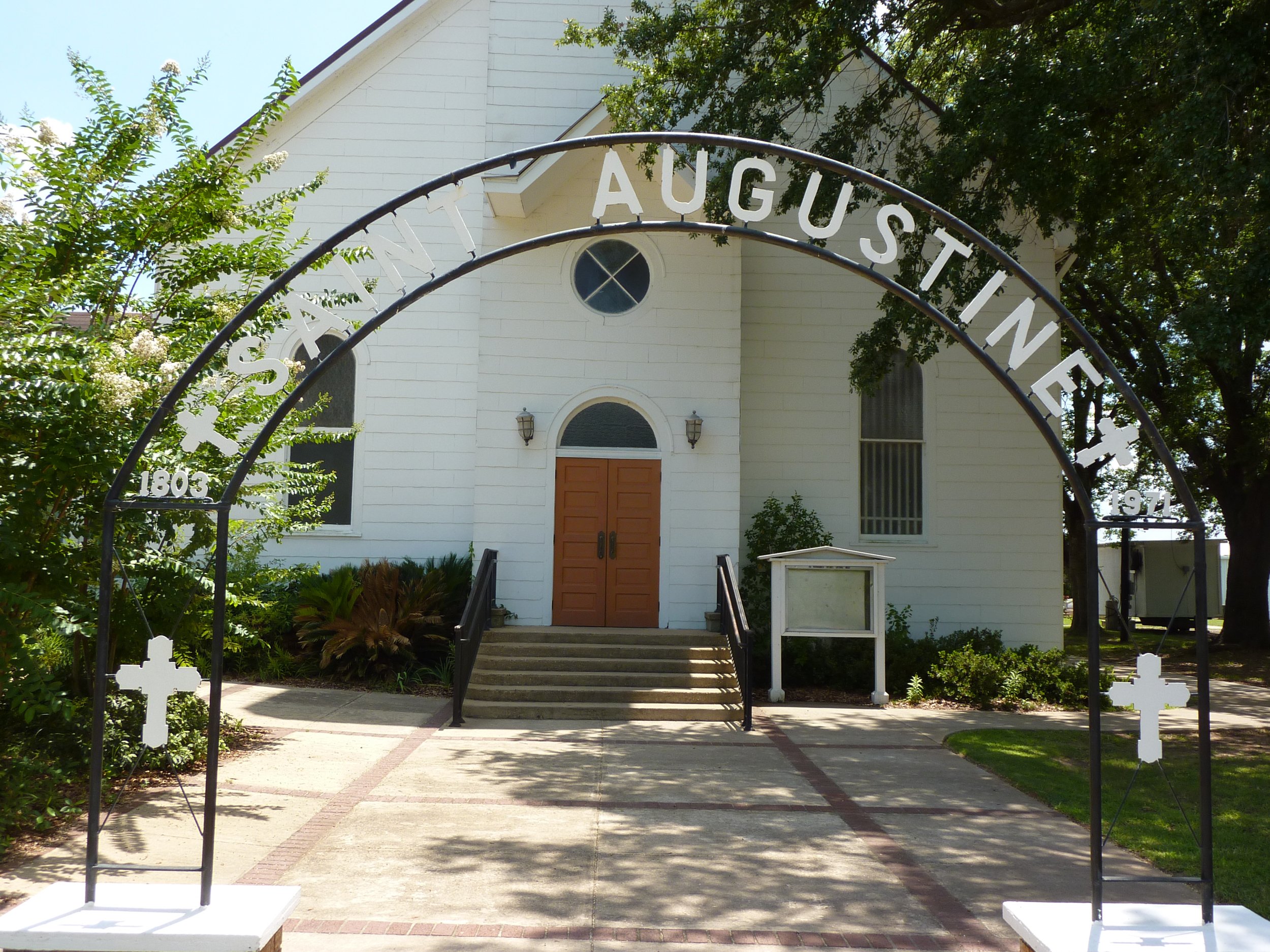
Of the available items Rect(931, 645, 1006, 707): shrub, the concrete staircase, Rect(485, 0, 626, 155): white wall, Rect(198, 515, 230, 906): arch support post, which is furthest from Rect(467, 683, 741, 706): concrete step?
Rect(485, 0, 626, 155): white wall

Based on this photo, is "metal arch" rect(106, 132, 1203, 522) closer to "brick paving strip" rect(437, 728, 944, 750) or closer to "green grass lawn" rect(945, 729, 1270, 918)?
"green grass lawn" rect(945, 729, 1270, 918)

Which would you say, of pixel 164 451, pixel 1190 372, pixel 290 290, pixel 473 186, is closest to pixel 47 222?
pixel 164 451

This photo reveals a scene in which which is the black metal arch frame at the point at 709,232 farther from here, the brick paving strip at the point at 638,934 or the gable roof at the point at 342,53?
the gable roof at the point at 342,53

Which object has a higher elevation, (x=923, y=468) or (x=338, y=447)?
(x=338, y=447)

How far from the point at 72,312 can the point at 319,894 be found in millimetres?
4700

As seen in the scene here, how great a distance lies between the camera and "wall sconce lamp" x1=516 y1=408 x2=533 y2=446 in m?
14.1

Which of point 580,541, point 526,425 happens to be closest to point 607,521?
point 580,541

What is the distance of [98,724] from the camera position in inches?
181

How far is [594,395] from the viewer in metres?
14.5

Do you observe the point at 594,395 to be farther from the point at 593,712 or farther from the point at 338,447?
the point at 593,712

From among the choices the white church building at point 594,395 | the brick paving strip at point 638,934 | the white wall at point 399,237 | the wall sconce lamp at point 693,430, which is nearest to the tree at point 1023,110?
the white church building at point 594,395

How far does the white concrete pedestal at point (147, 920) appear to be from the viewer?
396cm

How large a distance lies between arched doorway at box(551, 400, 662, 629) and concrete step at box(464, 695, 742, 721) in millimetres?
2526

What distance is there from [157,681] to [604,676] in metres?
8.14
